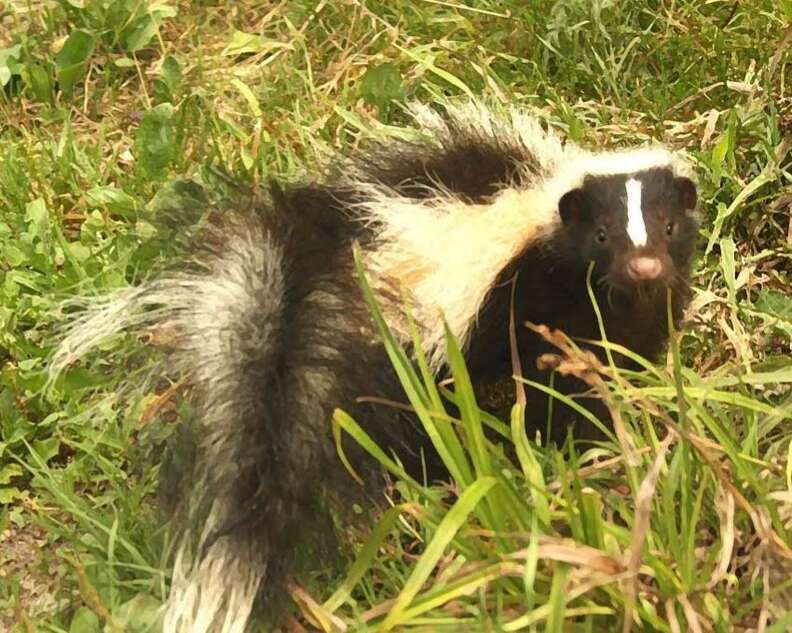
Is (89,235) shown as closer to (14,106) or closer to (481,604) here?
(14,106)

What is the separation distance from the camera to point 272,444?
114 inches

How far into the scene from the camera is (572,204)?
3.52 metres

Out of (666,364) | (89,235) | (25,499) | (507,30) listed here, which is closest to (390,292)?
(666,364)

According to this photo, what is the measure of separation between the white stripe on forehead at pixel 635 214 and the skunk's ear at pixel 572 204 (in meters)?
0.13

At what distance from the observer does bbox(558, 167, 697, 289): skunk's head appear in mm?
3373

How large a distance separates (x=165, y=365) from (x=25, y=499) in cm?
67

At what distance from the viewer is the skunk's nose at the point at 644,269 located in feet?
10.7

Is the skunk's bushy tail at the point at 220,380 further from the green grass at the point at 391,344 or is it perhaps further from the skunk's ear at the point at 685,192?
the skunk's ear at the point at 685,192

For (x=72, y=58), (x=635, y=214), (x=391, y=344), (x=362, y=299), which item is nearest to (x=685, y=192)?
(x=635, y=214)

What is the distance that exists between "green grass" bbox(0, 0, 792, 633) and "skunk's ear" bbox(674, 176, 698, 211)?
1.55ft

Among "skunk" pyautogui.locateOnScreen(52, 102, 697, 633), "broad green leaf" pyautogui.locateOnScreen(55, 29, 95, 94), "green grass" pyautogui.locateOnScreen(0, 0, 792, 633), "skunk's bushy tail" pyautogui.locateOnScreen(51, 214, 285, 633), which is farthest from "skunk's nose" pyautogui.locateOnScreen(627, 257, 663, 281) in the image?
"broad green leaf" pyautogui.locateOnScreen(55, 29, 95, 94)

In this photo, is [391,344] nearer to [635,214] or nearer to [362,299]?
[362,299]

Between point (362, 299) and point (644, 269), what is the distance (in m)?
0.76

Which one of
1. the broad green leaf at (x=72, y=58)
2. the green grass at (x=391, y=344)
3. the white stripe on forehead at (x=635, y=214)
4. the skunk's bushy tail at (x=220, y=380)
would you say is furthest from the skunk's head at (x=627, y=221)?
the broad green leaf at (x=72, y=58)
